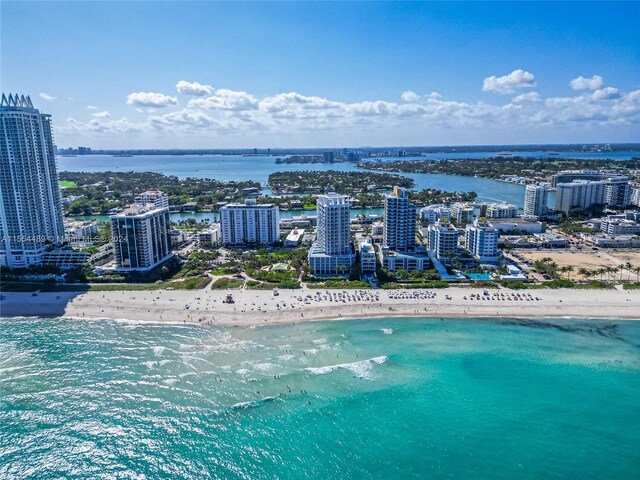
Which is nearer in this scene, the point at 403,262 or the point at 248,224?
the point at 403,262

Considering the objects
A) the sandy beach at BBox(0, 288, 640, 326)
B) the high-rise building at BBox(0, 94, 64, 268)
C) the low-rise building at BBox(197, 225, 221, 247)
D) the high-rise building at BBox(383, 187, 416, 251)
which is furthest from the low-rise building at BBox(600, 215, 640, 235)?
the high-rise building at BBox(0, 94, 64, 268)

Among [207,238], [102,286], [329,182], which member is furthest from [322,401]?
[329,182]

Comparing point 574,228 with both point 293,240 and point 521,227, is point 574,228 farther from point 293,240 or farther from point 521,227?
point 293,240

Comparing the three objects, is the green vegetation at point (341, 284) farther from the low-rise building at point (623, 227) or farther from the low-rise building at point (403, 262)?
the low-rise building at point (623, 227)

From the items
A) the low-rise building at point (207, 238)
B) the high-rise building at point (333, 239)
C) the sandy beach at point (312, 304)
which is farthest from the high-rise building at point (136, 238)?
the high-rise building at point (333, 239)

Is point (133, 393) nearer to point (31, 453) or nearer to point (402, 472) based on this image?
point (31, 453)

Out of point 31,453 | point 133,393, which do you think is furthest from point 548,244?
point 31,453

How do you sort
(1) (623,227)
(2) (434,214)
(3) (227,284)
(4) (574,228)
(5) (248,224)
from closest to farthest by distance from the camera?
(3) (227,284) → (5) (248,224) → (1) (623,227) → (4) (574,228) → (2) (434,214)
